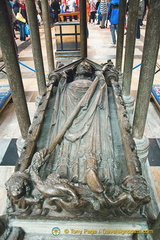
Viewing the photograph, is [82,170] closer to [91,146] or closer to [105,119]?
[91,146]

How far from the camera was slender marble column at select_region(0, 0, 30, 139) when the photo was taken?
6.00ft

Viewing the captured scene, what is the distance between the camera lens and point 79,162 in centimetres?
197

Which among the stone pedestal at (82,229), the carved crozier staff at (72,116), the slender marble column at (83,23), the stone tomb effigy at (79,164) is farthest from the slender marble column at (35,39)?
the stone pedestal at (82,229)

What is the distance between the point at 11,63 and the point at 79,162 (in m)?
1.27

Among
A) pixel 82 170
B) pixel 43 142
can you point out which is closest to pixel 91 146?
pixel 82 170

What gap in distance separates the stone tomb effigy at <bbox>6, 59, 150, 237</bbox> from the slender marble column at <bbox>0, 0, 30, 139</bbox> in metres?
0.21

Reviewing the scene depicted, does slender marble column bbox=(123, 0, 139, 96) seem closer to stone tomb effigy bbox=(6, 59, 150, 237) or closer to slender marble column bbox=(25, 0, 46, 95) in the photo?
stone tomb effigy bbox=(6, 59, 150, 237)

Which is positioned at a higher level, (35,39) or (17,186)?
(35,39)

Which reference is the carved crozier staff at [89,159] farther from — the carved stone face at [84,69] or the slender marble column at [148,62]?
the slender marble column at [148,62]

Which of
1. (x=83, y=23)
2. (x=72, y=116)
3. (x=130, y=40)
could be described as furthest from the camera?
(x=83, y=23)

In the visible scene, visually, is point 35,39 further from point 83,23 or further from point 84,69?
point 83,23

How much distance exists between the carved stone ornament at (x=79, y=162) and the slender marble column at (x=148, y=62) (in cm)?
24

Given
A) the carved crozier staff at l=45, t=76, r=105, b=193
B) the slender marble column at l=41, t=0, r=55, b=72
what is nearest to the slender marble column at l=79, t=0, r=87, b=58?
the slender marble column at l=41, t=0, r=55, b=72

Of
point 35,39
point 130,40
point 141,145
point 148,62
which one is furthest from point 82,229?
point 35,39
